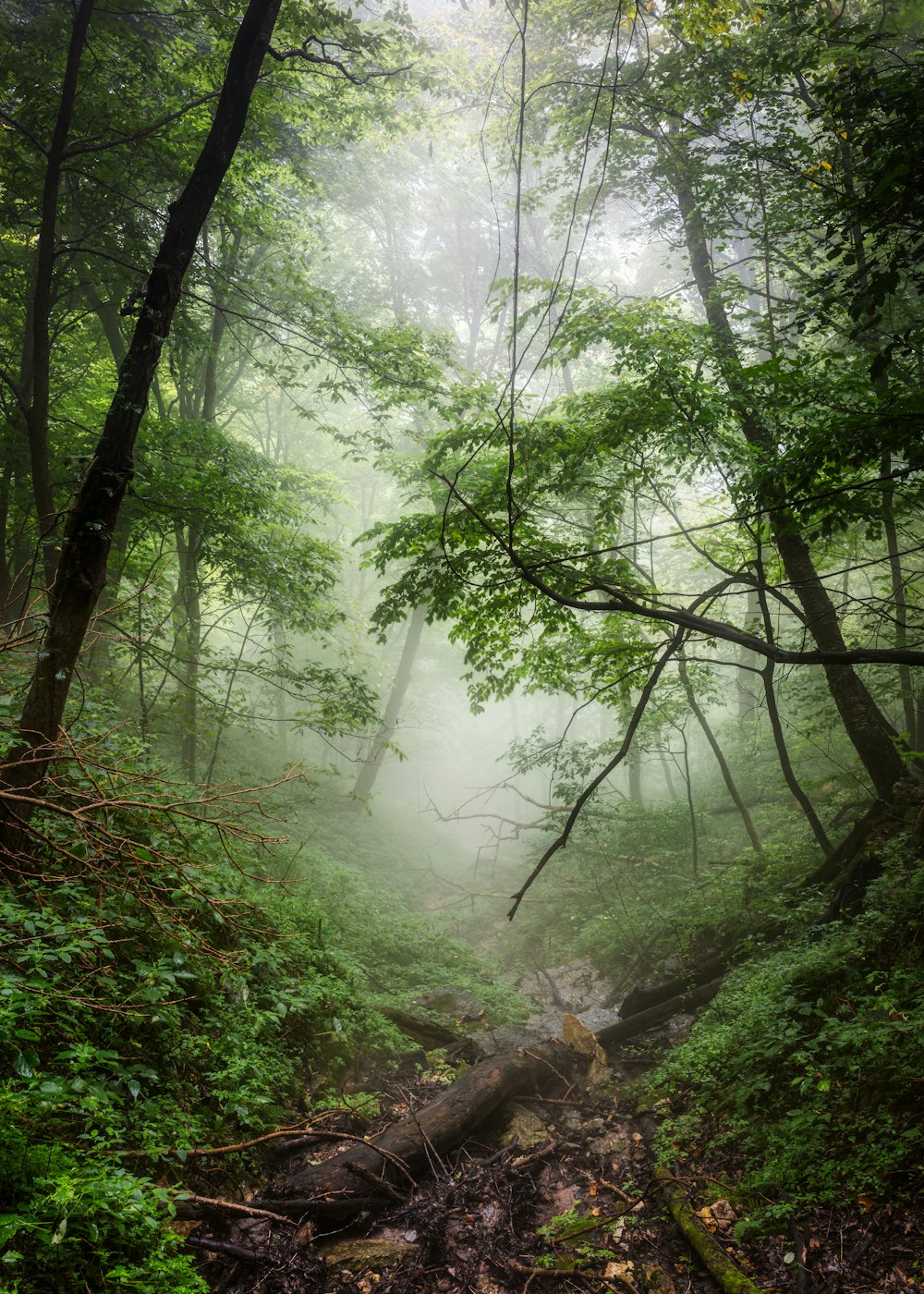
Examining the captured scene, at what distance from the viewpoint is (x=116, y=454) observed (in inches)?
148

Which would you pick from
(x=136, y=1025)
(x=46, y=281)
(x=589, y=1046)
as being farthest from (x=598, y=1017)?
(x=46, y=281)

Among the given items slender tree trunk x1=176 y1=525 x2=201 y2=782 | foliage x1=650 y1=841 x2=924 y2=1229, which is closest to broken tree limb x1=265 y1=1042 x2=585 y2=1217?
foliage x1=650 y1=841 x2=924 y2=1229

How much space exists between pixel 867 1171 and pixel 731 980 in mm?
3031

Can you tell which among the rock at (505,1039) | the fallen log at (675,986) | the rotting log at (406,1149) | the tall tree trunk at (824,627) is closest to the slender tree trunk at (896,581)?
the tall tree trunk at (824,627)

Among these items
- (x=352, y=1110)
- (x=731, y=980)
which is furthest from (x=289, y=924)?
(x=731, y=980)

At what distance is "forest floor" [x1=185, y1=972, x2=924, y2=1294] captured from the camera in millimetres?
3059

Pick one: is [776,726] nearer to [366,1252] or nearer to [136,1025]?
[366,1252]

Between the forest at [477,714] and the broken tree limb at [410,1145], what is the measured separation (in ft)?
0.11

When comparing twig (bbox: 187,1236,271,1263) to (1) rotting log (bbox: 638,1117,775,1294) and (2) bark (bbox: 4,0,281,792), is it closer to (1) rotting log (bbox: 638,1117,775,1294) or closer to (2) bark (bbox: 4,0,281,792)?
(1) rotting log (bbox: 638,1117,775,1294)

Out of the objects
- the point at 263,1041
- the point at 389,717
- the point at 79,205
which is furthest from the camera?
the point at 389,717

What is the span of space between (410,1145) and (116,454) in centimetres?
504

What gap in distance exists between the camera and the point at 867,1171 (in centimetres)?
326

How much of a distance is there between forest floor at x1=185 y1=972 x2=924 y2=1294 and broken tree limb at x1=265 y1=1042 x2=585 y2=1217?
105 millimetres

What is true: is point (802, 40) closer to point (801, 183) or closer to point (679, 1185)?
point (801, 183)
